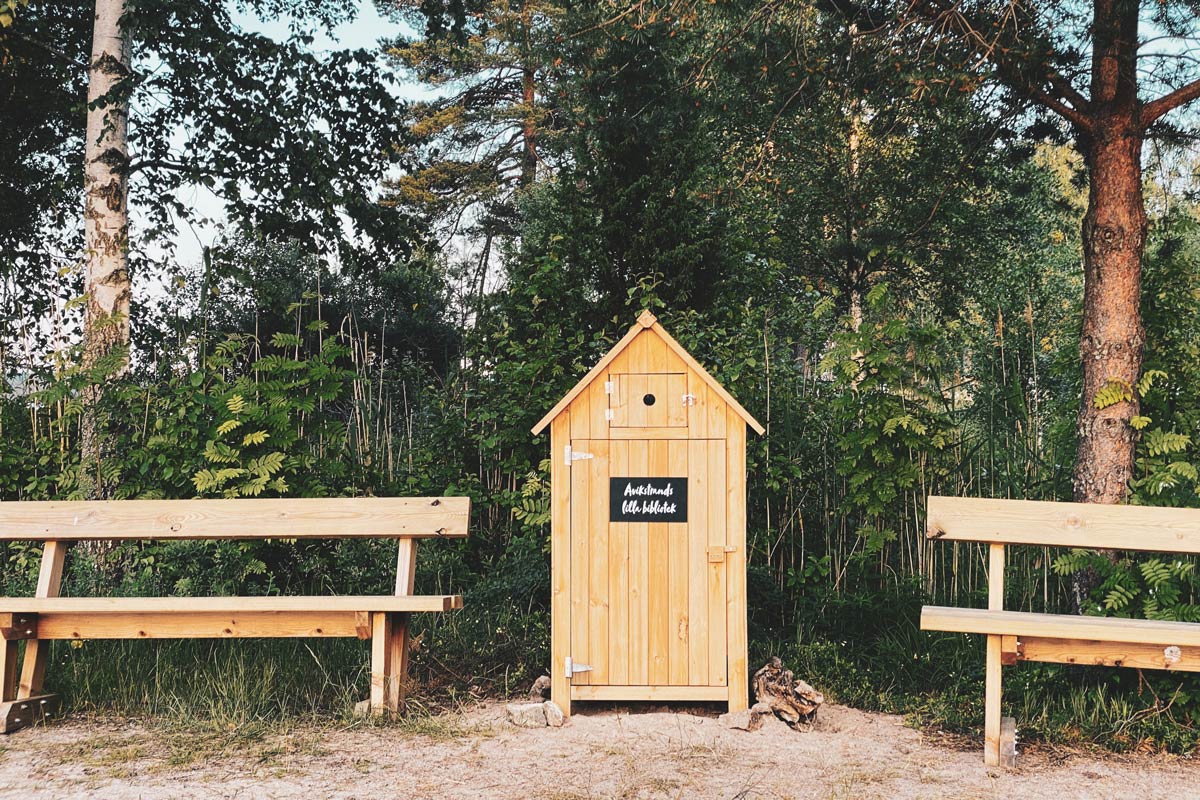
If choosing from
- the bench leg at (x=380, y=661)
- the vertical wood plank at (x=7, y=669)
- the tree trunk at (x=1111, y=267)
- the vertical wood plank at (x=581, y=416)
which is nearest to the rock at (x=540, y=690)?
the bench leg at (x=380, y=661)

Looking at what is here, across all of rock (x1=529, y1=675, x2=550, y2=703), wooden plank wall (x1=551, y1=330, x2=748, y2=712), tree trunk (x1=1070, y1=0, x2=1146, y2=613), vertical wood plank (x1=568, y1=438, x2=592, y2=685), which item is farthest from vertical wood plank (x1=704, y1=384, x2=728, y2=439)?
tree trunk (x1=1070, y1=0, x2=1146, y2=613)

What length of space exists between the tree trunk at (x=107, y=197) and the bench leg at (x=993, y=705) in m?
5.37

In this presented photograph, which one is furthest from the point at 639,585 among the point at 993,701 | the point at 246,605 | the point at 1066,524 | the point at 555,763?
the point at 1066,524

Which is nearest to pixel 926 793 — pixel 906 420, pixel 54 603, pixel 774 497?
pixel 906 420

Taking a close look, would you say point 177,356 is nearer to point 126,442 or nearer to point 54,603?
point 126,442

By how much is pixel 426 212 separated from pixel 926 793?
17.4 metres

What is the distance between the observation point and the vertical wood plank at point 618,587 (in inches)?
169

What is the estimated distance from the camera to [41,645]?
14.6 feet

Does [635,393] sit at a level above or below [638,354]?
below

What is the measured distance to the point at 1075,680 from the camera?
4578mm

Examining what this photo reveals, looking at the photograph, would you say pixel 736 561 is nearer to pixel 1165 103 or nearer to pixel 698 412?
pixel 698 412

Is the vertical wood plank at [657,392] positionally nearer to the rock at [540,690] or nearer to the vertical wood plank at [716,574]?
the vertical wood plank at [716,574]

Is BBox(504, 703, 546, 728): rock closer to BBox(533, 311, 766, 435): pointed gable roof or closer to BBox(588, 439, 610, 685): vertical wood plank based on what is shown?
BBox(588, 439, 610, 685): vertical wood plank

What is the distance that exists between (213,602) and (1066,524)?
138 inches
